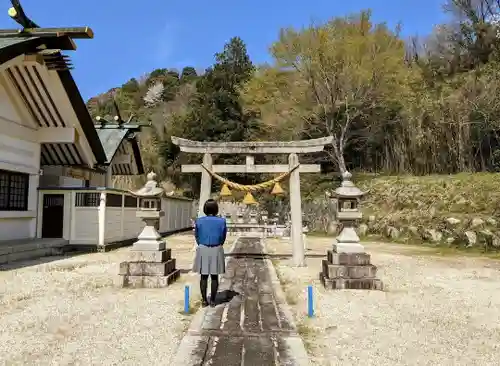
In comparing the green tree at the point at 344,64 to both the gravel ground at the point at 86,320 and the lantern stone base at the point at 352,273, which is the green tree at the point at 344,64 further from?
the gravel ground at the point at 86,320

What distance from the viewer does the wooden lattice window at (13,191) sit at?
12.0 metres

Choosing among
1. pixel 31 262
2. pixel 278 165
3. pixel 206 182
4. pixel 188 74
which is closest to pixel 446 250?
pixel 278 165

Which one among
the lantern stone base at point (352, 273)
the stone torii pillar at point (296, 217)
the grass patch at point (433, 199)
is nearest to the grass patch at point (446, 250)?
the grass patch at point (433, 199)

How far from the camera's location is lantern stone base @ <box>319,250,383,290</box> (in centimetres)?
762

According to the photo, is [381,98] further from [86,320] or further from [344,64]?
[86,320]

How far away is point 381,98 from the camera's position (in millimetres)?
24984

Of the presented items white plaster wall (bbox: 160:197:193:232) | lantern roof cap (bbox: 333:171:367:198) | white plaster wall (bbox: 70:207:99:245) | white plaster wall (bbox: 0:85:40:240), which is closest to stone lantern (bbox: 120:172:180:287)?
lantern roof cap (bbox: 333:171:367:198)

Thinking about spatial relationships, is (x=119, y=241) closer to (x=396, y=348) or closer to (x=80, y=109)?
(x=80, y=109)

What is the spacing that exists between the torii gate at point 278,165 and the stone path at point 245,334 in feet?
12.8

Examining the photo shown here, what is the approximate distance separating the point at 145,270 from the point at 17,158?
7.18 meters

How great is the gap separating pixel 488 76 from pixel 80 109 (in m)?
21.1

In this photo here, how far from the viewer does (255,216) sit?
1040 inches

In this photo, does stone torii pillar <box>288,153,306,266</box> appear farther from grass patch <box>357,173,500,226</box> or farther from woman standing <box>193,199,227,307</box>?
grass patch <box>357,173,500,226</box>

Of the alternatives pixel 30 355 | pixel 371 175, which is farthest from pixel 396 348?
pixel 371 175
